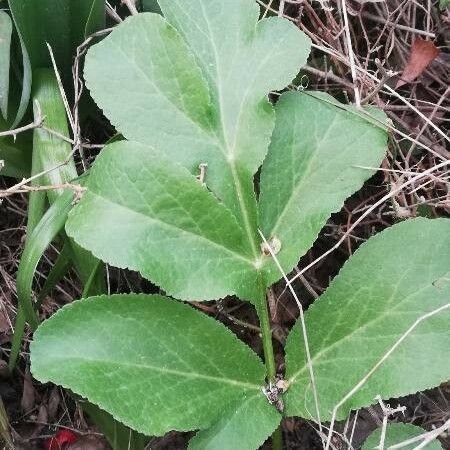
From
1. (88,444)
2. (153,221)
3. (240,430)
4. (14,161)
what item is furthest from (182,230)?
(88,444)

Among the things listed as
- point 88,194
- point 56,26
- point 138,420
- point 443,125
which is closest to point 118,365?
point 138,420

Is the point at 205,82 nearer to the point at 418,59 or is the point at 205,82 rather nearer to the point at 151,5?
the point at 151,5

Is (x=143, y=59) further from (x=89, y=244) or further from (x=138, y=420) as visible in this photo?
(x=138, y=420)

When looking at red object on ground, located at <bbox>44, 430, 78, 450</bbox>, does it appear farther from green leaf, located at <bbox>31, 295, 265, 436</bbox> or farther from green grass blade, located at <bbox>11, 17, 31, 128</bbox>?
green grass blade, located at <bbox>11, 17, 31, 128</bbox>

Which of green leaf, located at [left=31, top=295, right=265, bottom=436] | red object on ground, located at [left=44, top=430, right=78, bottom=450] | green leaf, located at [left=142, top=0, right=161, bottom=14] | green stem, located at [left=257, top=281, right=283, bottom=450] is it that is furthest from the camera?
red object on ground, located at [left=44, top=430, right=78, bottom=450]

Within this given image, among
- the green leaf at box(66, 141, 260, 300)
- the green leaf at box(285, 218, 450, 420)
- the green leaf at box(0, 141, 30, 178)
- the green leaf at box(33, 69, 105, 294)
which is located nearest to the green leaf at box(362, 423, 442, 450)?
the green leaf at box(285, 218, 450, 420)

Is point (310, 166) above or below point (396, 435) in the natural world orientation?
above
